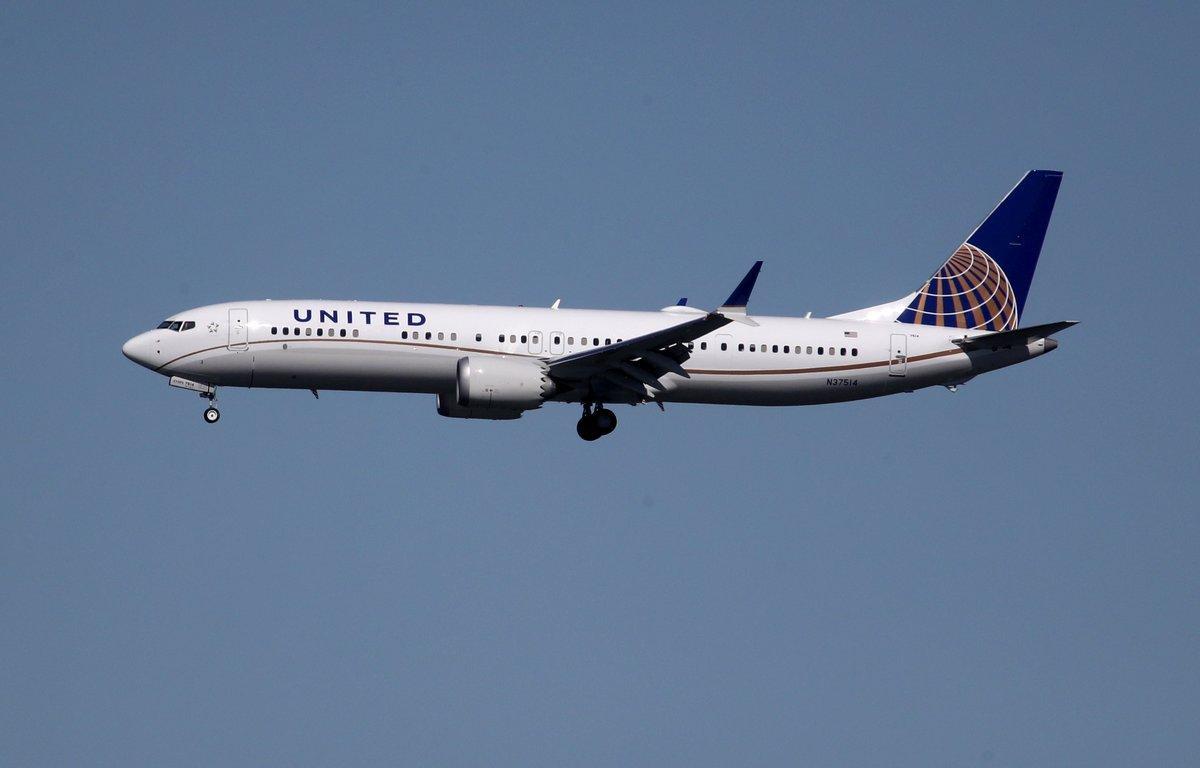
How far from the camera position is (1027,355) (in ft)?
185

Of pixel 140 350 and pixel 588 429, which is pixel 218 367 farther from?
pixel 588 429

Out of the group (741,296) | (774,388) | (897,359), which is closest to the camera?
(741,296)

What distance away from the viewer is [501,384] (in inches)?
2052

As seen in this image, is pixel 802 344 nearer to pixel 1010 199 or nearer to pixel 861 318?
pixel 861 318

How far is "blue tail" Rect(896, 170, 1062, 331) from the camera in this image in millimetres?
59750

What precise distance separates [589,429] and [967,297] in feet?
48.7

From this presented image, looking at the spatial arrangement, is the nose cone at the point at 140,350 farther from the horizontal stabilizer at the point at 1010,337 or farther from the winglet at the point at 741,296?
the horizontal stabilizer at the point at 1010,337

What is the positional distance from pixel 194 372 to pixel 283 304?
348 cm

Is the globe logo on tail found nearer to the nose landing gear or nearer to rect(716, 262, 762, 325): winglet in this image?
rect(716, 262, 762, 325): winglet

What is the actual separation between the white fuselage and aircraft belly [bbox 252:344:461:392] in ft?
0.10

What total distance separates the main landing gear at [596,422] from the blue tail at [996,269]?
11.3m

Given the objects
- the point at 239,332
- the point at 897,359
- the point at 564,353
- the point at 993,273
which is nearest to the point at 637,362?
the point at 564,353

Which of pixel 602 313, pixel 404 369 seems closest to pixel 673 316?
pixel 602 313

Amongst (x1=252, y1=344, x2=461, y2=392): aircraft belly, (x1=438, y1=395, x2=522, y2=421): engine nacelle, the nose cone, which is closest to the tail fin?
(x1=438, y1=395, x2=522, y2=421): engine nacelle
